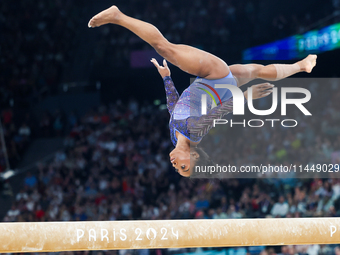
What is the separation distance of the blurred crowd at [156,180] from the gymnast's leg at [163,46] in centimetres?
237

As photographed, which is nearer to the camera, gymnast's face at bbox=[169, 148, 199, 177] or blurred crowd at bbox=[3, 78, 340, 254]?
gymnast's face at bbox=[169, 148, 199, 177]

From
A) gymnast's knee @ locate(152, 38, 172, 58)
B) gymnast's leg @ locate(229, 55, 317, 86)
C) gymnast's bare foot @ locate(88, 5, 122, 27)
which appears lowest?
gymnast's leg @ locate(229, 55, 317, 86)

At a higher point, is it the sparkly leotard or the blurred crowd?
the sparkly leotard

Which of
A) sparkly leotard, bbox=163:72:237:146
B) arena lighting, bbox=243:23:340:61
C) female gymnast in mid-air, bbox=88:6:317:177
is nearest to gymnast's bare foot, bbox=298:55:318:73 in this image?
female gymnast in mid-air, bbox=88:6:317:177

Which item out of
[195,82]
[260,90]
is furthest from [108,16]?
[260,90]

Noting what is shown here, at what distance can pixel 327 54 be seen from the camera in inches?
306

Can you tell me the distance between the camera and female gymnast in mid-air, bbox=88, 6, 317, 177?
408cm

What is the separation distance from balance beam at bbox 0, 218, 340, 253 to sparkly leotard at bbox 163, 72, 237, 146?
3.23ft

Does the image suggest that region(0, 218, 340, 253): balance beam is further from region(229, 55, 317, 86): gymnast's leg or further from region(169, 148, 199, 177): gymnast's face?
region(229, 55, 317, 86): gymnast's leg

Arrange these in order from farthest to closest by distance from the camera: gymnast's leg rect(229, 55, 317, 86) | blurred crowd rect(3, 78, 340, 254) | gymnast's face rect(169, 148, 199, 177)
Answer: blurred crowd rect(3, 78, 340, 254) < gymnast's leg rect(229, 55, 317, 86) < gymnast's face rect(169, 148, 199, 177)

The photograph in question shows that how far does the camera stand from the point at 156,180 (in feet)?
25.7

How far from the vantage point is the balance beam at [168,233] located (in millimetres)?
4020

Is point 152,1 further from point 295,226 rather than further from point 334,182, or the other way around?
point 295,226

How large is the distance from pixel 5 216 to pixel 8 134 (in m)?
2.19
